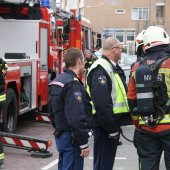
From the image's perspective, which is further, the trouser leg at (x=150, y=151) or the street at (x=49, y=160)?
the street at (x=49, y=160)

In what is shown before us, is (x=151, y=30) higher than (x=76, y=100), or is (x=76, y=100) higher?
(x=151, y=30)

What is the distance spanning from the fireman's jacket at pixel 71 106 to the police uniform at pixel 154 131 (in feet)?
1.51

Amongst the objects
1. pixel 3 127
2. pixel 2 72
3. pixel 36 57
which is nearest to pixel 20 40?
pixel 36 57

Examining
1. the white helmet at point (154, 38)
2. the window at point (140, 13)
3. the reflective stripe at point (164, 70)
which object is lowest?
the reflective stripe at point (164, 70)

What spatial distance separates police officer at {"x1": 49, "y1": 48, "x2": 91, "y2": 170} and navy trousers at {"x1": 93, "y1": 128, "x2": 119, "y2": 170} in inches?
21.6

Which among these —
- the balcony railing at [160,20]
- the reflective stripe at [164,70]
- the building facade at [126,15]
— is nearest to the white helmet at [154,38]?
the reflective stripe at [164,70]

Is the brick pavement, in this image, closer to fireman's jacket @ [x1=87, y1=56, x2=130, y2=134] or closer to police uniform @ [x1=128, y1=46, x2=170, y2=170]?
fireman's jacket @ [x1=87, y1=56, x2=130, y2=134]

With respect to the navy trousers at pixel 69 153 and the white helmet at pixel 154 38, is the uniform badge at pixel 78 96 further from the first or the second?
the white helmet at pixel 154 38

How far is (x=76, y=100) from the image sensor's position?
4.74 meters

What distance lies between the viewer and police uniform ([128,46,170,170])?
15.0 ft

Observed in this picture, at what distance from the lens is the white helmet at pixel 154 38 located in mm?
4672

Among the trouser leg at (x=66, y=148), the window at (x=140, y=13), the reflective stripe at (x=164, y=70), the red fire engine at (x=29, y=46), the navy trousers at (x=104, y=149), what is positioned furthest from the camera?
the window at (x=140, y=13)

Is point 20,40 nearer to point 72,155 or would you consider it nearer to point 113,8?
point 72,155

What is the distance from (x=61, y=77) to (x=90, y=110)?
46 centimetres
